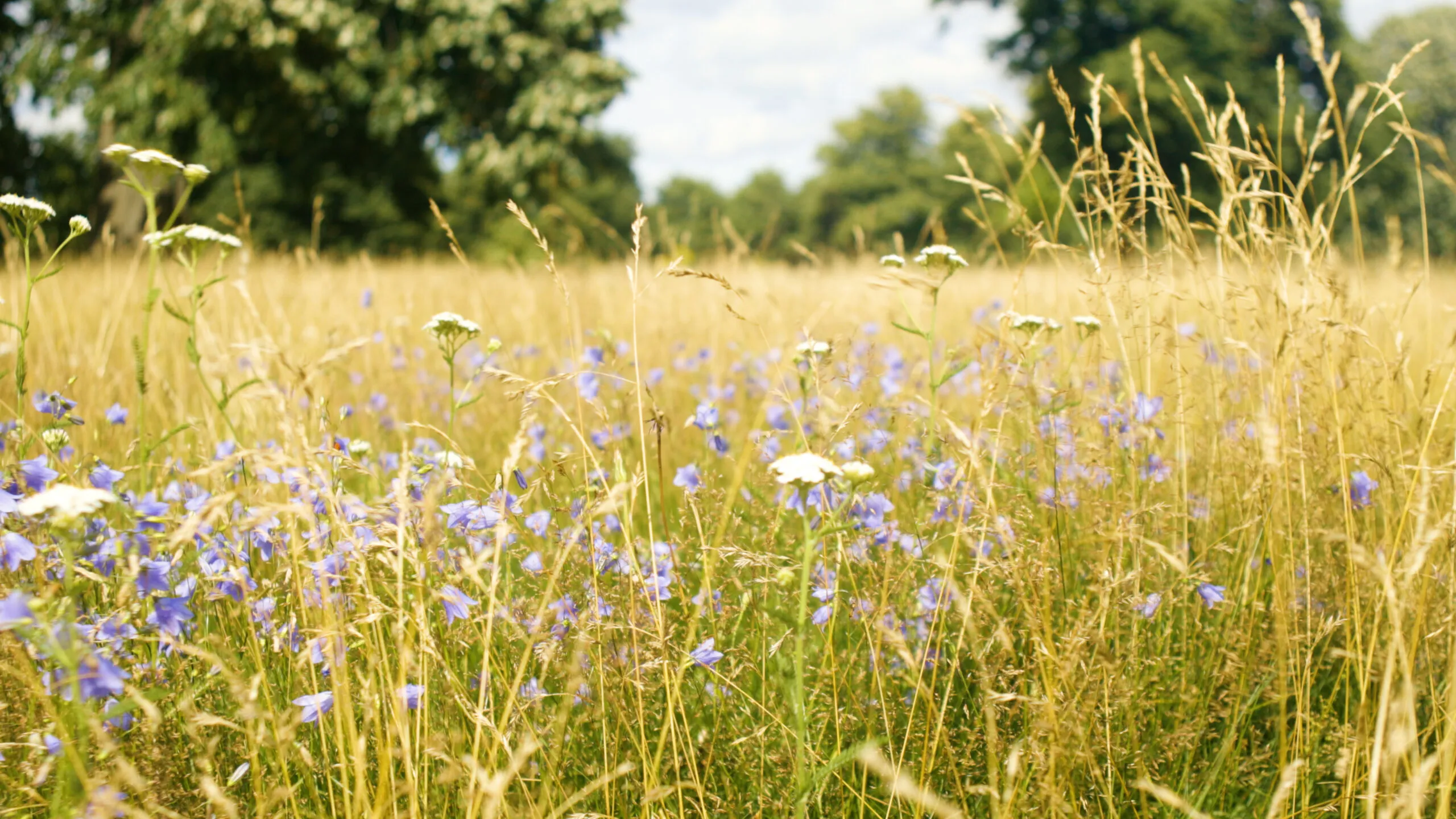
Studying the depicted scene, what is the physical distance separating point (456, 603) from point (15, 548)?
511 millimetres

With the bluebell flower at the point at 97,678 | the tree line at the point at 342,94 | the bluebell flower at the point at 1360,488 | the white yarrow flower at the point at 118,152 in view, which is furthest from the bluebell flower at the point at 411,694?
the tree line at the point at 342,94

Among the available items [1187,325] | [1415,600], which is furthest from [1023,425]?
[1187,325]

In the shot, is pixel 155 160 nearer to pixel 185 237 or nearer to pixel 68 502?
pixel 185 237

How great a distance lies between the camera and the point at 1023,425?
179 cm

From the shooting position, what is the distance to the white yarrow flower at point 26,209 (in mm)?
1262

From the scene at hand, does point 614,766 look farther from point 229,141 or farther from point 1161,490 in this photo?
point 229,141

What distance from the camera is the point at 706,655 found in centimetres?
118

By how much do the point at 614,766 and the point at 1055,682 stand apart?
1.95ft

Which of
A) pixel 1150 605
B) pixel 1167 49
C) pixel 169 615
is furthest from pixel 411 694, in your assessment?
pixel 1167 49

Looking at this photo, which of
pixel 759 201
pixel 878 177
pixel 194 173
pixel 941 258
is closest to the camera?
pixel 194 173

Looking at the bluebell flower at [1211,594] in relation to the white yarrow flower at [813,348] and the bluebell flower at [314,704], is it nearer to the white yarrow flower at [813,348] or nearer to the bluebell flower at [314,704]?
the white yarrow flower at [813,348]

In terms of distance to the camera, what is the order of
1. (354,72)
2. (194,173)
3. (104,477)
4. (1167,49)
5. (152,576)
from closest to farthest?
(152,576), (104,477), (194,173), (354,72), (1167,49)

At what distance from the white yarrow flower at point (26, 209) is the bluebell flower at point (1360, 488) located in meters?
2.19

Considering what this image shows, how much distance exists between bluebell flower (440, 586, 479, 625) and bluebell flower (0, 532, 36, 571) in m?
0.47
